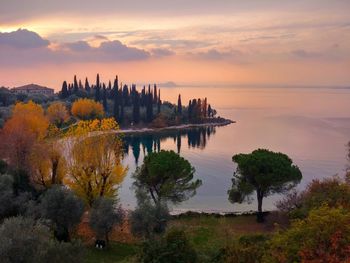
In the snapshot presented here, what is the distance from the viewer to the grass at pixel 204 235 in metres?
18.0

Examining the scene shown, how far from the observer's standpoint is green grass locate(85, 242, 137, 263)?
69.0 feet

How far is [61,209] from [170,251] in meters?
9.92

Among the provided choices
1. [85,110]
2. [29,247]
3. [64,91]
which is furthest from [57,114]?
[29,247]

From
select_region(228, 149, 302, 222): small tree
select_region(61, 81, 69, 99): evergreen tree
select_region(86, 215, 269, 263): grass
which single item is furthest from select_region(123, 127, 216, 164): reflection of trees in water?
select_region(228, 149, 302, 222): small tree

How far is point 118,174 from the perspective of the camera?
2766cm

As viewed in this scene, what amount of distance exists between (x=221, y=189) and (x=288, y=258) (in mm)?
30520

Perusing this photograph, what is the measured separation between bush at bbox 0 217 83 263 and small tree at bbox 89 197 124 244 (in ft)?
24.9

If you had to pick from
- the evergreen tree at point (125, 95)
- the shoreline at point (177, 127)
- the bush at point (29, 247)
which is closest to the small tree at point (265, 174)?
the bush at point (29, 247)

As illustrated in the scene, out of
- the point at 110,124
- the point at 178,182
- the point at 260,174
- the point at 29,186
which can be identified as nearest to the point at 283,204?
the point at 260,174

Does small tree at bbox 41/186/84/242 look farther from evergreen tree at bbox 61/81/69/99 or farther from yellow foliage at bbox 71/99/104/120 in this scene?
evergreen tree at bbox 61/81/69/99

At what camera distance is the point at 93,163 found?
88.6ft

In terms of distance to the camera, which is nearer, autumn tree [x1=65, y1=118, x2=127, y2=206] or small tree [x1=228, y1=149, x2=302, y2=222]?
autumn tree [x1=65, y1=118, x2=127, y2=206]

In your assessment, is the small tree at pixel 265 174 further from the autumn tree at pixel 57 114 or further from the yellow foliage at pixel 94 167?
the autumn tree at pixel 57 114

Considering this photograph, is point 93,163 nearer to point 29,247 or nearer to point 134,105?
point 29,247
